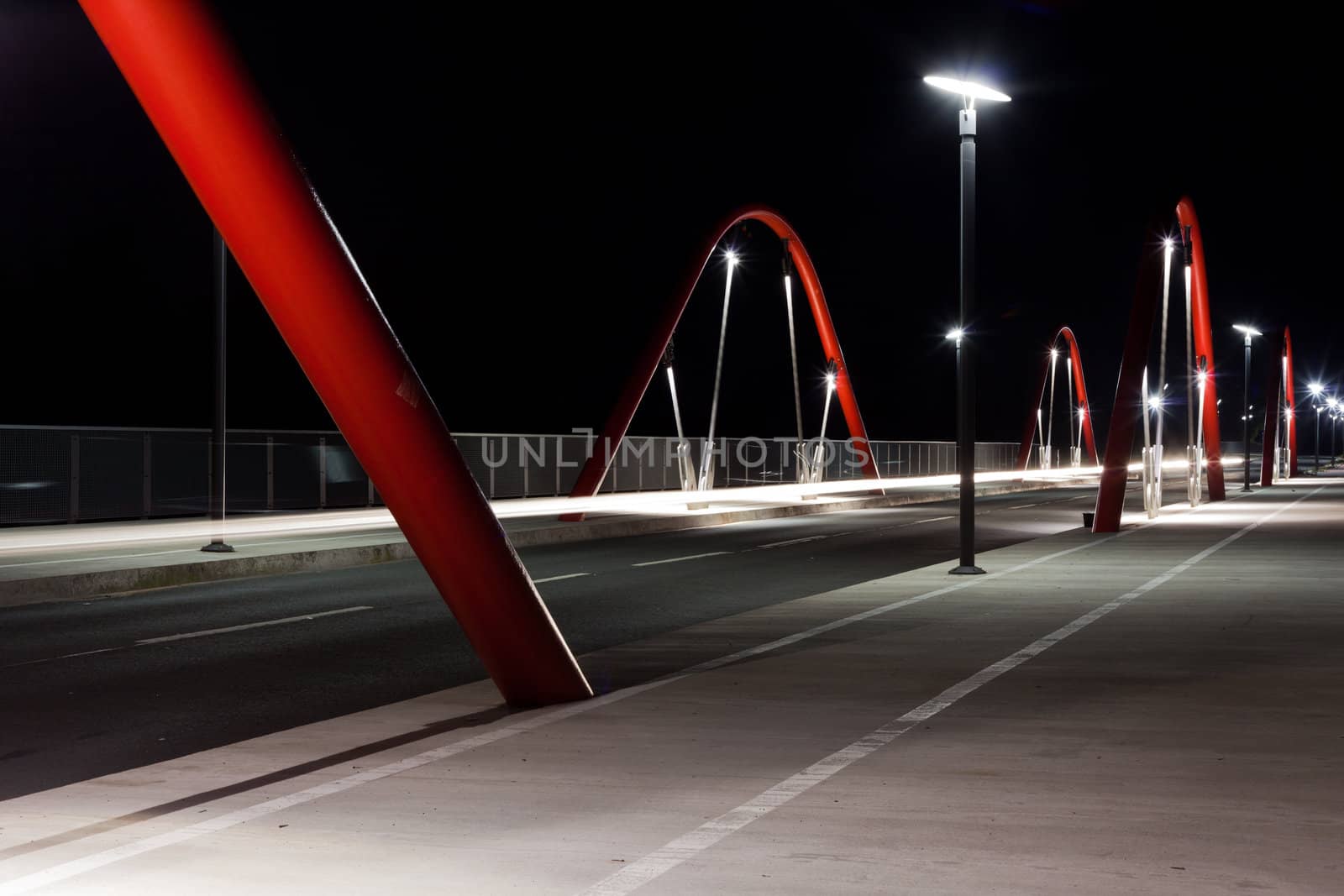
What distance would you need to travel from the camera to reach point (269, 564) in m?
21.0

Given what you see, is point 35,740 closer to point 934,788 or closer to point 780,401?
point 934,788

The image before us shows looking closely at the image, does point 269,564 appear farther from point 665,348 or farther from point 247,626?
point 665,348

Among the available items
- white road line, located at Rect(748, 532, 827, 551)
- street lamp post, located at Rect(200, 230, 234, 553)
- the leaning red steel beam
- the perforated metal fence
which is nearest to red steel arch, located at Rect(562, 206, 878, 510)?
the perforated metal fence

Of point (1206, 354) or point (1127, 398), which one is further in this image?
point (1206, 354)

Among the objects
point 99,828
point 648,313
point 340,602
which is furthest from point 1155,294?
point 648,313

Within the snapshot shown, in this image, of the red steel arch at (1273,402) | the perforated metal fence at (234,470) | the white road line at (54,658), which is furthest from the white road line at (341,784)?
the red steel arch at (1273,402)

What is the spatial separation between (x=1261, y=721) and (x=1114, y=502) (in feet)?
66.3

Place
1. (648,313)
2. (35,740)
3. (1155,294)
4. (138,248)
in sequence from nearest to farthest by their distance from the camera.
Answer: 1. (35,740)
2. (1155,294)
3. (138,248)
4. (648,313)

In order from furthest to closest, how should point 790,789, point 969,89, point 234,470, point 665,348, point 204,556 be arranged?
point 234,470, point 665,348, point 204,556, point 969,89, point 790,789

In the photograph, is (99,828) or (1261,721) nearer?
(99,828)

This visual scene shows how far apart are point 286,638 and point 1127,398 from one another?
67.3 feet

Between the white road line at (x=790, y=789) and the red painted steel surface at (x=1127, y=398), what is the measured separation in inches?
643

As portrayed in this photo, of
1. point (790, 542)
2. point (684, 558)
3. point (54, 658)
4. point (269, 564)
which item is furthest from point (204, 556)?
point (790, 542)

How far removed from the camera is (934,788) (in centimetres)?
661
